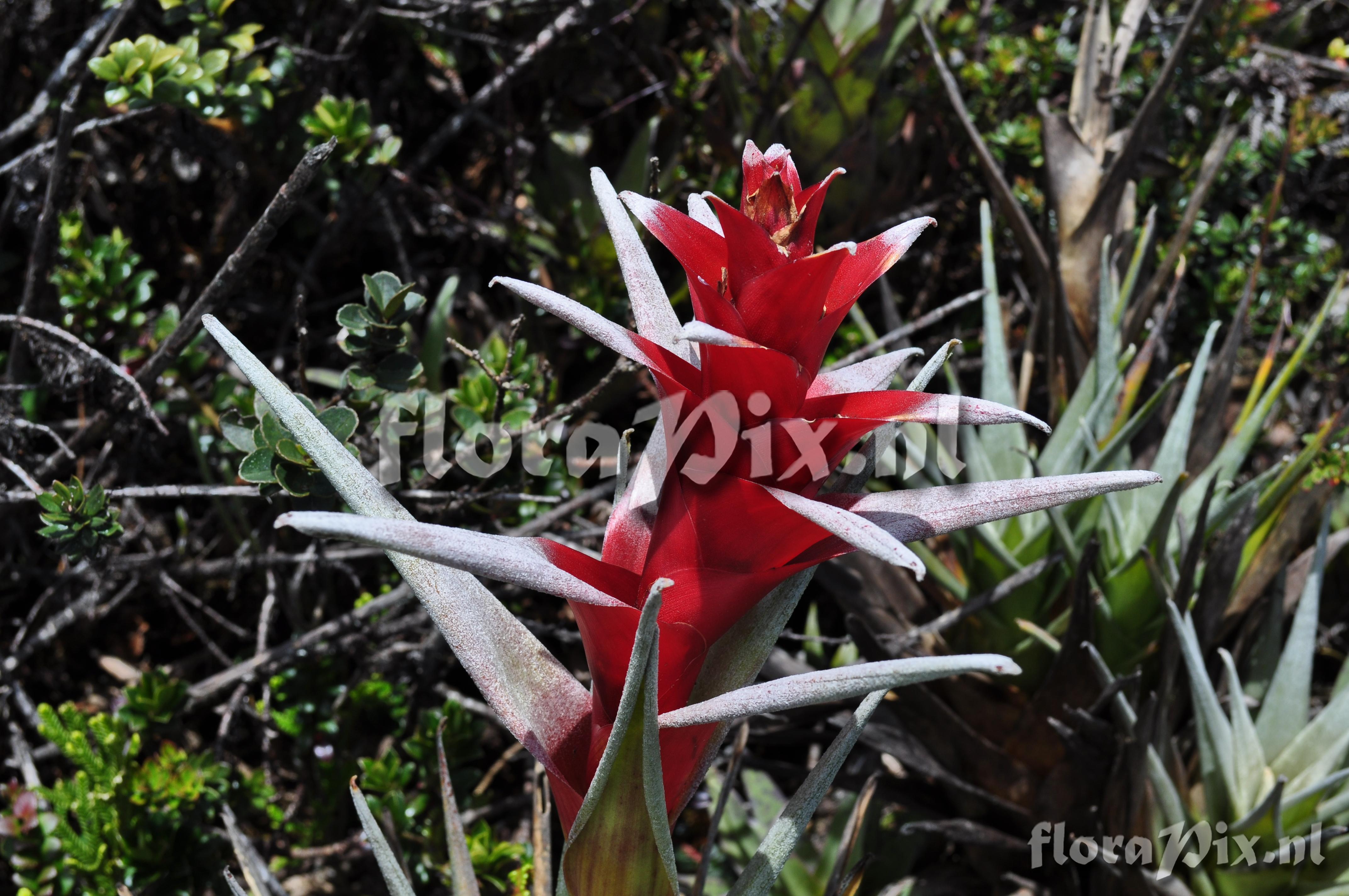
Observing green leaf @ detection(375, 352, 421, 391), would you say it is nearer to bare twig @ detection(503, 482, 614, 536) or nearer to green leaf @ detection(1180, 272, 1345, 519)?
bare twig @ detection(503, 482, 614, 536)

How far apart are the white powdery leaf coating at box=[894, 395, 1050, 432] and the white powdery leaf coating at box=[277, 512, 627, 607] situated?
20 cm

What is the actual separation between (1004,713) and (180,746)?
1.20 metres

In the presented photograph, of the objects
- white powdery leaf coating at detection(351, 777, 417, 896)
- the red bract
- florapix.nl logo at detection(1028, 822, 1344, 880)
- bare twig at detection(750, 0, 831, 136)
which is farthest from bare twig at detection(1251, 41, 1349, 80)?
white powdery leaf coating at detection(351, 777, 417, 896)

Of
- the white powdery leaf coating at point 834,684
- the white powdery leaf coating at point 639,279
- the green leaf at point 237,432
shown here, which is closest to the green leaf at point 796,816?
the white powdery leaf coating at point 834,684

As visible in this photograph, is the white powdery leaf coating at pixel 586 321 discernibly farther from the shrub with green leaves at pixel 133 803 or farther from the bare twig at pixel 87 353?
the shrub with green leaves at pixel 133 803

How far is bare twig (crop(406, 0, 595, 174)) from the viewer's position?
1.40m

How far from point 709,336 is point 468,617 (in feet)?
0.86

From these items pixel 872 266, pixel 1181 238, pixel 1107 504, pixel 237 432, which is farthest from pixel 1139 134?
pixel 237 432

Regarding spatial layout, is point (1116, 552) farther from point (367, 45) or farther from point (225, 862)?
point (367, 45)

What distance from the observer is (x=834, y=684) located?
0.46 meters

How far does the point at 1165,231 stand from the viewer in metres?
Answer: 1.62

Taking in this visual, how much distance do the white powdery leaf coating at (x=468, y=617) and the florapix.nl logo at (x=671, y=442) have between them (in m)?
0.15

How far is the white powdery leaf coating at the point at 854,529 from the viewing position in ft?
1.37

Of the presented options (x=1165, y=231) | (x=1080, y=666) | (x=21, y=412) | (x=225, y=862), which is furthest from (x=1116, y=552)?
(x=21, y=412)
